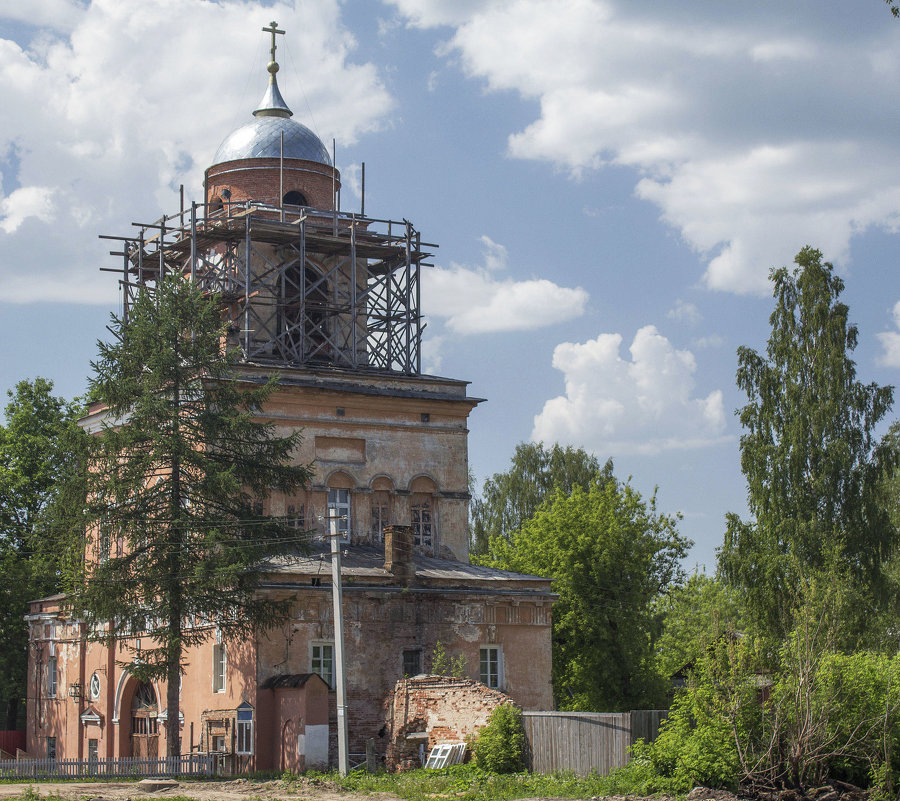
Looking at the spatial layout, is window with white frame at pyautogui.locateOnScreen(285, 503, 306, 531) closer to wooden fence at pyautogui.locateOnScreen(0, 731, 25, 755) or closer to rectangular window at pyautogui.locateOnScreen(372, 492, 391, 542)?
rectangular window at pyautogui.locateOnScreen(372, 492, 391, 542)

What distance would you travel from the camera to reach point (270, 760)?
30.6m

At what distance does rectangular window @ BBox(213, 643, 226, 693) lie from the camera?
32.8 metres

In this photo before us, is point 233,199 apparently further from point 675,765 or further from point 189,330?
point 675,765

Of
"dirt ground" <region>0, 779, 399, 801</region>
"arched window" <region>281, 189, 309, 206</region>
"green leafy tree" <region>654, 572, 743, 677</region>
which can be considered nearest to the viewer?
"dirt ground" <region>0, 779, 399, 801</region>

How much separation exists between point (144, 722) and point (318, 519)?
24.4ft

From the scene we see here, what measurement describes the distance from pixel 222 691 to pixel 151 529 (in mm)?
4444

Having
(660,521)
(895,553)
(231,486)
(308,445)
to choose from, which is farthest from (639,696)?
(231,486)

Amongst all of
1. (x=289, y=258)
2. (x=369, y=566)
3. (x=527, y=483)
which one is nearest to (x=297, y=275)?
(x=289, y=258)

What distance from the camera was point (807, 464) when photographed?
126 ft

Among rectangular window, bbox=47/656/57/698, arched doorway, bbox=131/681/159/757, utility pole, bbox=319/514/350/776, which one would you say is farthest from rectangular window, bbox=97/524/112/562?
rectangular window, bbox=47/656/57/698

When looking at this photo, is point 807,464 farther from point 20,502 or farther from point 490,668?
point 20,502

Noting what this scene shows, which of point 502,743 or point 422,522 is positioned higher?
point 422,522

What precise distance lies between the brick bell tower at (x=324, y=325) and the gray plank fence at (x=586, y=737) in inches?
418

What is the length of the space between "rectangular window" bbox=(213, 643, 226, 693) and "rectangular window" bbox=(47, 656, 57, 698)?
1013 cm
